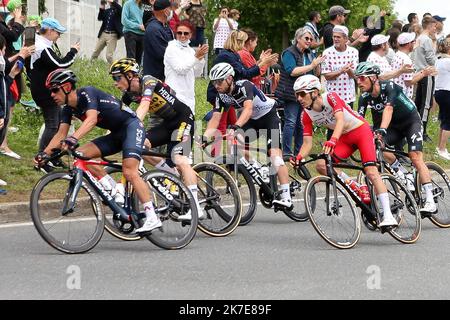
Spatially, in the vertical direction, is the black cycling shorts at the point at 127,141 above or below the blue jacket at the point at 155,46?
below

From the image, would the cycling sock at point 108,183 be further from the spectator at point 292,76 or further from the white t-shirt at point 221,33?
the white t-shirt at point 221,33

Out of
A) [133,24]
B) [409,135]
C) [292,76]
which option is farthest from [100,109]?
[133,24]

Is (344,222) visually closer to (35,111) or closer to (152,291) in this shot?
(152,291)

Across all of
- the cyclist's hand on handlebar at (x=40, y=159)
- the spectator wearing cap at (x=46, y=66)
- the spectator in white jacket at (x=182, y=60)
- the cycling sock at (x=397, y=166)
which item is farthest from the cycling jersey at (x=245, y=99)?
the cyclist's hand on handlebar at (x=40, y=159)

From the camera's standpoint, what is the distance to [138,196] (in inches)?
437

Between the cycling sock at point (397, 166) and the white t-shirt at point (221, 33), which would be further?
the white t-shirt at point (221, 33)

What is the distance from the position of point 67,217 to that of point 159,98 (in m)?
2.07

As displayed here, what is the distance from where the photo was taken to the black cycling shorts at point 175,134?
40.5ft

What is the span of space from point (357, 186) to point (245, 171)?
1719mm

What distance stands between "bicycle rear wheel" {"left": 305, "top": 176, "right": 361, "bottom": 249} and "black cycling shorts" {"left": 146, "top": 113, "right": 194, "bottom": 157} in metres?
1.57

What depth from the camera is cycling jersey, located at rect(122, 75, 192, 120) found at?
12.0 m

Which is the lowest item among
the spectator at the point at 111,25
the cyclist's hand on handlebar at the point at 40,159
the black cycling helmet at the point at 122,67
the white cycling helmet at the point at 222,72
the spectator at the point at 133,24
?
the cyclist's hand on handlebar at the point at 40,159

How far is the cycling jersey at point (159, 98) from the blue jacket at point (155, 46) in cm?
254

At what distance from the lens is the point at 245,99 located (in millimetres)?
13117
